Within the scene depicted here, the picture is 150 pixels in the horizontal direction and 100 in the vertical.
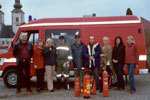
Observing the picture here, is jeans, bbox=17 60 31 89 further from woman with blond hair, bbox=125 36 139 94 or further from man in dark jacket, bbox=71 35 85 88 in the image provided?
woman with blond hair, bbox=125 36 139 94

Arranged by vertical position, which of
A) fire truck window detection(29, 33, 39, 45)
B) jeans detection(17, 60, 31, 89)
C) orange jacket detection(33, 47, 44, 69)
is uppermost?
fire truck window detection(29, 33, 39, 45)

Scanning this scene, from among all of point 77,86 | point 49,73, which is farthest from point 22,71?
point 77,86

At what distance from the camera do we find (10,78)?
11.0 meters

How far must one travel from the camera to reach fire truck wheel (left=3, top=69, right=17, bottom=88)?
1091 cm

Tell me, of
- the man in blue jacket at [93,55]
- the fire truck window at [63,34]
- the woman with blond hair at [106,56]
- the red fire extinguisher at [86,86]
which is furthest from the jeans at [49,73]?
the red fire extinguisher at [86,86]

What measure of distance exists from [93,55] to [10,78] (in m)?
3.79

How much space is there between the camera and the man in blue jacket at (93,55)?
901 cm

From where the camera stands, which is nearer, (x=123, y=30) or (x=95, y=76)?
(x=95, y=76)

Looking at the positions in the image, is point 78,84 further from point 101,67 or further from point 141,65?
point 141,65

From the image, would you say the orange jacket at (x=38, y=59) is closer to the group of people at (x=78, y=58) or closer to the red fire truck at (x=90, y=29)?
the group of people at (x=78, y=58)

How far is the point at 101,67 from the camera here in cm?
962

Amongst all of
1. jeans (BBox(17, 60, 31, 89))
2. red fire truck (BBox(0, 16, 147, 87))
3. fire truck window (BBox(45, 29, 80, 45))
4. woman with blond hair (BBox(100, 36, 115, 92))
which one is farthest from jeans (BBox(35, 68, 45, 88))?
woman with blond hair (BBox(100, 36, 115, 92))

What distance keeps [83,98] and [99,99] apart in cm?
49

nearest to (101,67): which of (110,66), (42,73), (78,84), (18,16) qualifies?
(110,66)
